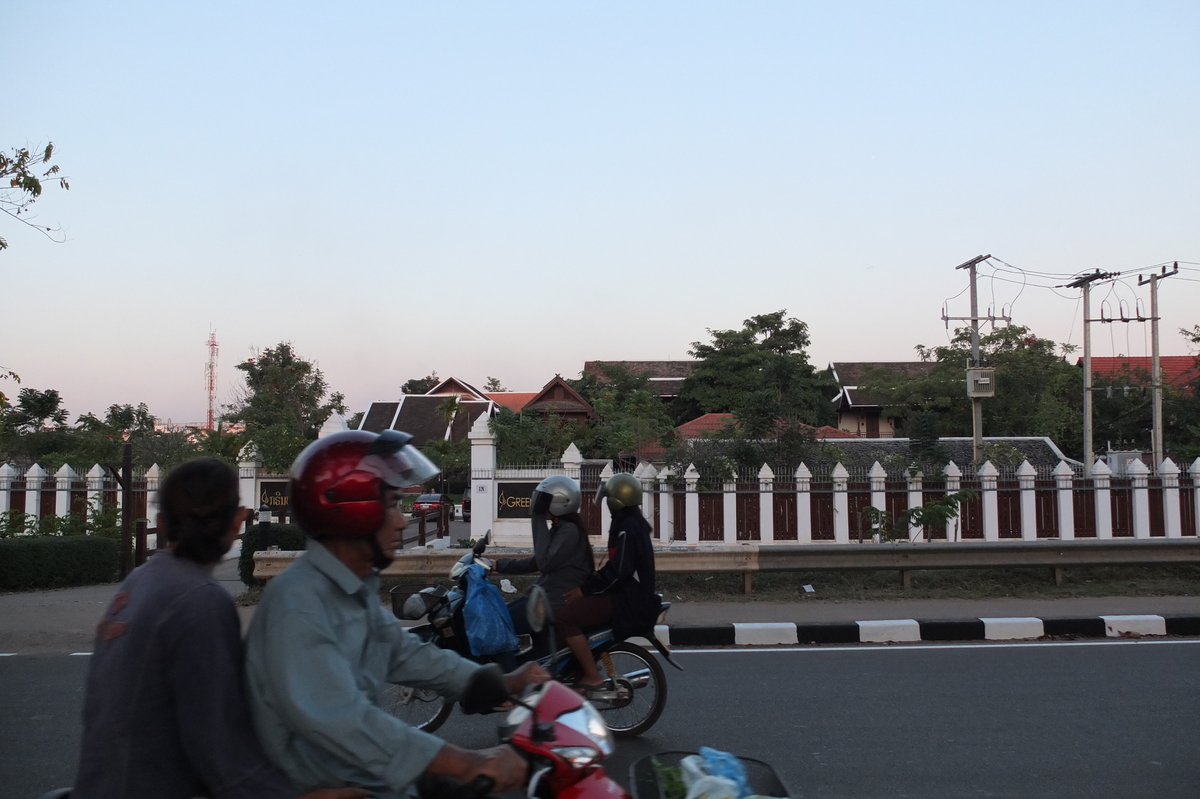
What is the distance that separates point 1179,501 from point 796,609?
45.2 feet

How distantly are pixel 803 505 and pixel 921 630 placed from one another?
10034 millimetres

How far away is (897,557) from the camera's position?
10.8 metres

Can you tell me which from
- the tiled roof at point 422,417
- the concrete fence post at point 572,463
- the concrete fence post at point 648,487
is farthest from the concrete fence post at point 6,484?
the tiled roof at point 422,417

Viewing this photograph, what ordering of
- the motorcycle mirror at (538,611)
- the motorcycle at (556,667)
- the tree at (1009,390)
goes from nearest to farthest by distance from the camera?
the motorcycle mirror at (538,611)
the motorcycle at (556,667)
the tree at (1009,390)

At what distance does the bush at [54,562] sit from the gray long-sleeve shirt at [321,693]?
1197 centimetres

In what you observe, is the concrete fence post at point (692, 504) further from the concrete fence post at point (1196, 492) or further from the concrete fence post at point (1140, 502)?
the concrete fence post at point (1196, 492)

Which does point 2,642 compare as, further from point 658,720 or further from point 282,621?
point 282,621

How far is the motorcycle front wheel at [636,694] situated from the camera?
216 inches

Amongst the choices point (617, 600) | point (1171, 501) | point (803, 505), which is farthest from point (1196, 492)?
point (617, 600)

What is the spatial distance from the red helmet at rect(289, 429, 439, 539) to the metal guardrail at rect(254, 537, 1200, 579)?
8.38m

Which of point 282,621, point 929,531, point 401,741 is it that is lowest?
point 929,531

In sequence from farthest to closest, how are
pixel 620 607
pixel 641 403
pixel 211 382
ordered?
1. pixel 211 382
2. pixel 641 403
3. pixel 620 607

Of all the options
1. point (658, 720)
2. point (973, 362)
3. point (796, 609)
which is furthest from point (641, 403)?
point (658, 720)

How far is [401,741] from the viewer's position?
6.57ft
